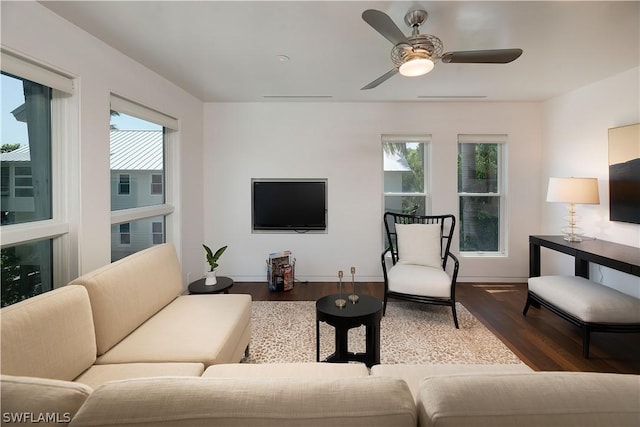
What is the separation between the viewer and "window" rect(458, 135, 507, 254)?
4262 millimetres

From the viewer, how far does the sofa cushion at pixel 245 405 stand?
65 centimetres

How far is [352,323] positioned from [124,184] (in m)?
2.48

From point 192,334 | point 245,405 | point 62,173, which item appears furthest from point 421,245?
point 62,173

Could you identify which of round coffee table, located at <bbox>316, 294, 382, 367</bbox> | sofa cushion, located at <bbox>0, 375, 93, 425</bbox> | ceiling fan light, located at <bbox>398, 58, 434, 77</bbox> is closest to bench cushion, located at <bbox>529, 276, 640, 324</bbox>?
round coffee table, located at <bbox>316, 294, 382, 367</bbox>

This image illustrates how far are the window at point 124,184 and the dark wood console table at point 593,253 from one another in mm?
4351

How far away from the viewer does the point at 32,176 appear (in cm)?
198

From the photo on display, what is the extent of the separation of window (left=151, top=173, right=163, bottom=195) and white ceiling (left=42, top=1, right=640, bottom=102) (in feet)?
3.66

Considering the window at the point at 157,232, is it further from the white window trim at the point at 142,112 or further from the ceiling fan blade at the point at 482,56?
the ceiling fan blade at the point at 482,56

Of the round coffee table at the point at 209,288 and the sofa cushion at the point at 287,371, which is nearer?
the sofa cushion at the point at 287,371

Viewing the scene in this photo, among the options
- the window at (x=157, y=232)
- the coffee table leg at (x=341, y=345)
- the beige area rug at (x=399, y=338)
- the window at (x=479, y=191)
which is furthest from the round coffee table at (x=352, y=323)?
the window at (x=479, y=191)

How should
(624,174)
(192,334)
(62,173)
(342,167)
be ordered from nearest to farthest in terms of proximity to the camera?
(192,334) → (62,173) → (624,174) → (342,167)

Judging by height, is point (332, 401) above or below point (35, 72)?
below

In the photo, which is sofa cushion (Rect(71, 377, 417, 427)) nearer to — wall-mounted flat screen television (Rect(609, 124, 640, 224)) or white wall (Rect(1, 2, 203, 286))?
white wall (Rect(1, 2, 203, 286))

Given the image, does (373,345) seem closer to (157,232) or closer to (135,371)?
(135,371)
